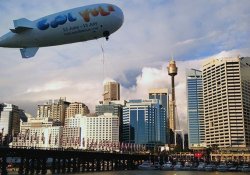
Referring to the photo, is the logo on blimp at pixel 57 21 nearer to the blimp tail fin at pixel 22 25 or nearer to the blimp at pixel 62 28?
the blimp at pixel 62 28

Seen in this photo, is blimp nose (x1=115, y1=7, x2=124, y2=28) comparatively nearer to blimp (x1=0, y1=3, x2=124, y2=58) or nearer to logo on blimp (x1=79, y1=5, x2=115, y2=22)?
blimp (x1=0, y1=3, x2=124, y2=58)

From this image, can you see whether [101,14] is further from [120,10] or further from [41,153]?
[41,153]

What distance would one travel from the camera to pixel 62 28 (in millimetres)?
52969

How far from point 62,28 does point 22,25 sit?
5.37 m

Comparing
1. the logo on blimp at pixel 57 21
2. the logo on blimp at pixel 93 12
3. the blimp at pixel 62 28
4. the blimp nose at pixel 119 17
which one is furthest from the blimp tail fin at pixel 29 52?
the blimp nose at pixel 119 17

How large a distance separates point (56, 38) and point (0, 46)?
8.41m

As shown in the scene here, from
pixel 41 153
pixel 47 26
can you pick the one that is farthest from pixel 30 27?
pixel 41 153

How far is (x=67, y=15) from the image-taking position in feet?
175

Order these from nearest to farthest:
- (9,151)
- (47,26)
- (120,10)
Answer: (47,26), (120,10), (9,151)

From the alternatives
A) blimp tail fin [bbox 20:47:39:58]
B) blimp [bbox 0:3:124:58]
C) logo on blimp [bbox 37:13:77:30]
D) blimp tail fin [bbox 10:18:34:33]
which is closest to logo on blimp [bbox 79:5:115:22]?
blimp [bbox 0:3:124:58]

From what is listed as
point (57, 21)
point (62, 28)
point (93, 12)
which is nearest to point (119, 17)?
point (93, 12)

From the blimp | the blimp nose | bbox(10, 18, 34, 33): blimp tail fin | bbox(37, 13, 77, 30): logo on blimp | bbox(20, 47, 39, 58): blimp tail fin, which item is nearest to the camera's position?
bbox(37, 13, 77, 30): logo on blimp

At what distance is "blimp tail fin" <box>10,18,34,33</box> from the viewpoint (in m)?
53.4

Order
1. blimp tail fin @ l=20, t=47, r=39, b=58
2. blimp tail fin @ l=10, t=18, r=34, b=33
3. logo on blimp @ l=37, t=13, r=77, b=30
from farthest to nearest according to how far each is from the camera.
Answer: blimp tail fin @ l=20, t=47, r=39, b=58
blimp tail fin @ l=10, t=18, r=34, b=33
logo on blimp @ l=37, t=13, r=77, b=30
